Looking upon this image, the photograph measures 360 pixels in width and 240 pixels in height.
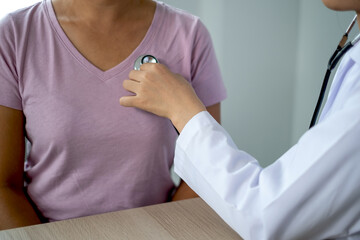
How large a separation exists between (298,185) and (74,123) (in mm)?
595

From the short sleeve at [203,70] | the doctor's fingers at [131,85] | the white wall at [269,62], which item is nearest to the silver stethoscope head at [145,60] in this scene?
the doctor's fingers at [131,85]

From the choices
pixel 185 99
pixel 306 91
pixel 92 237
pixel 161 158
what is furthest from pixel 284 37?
pixel 92 237

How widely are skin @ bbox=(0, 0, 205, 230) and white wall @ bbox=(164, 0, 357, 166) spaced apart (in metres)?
1.07

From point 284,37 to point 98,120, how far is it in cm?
157

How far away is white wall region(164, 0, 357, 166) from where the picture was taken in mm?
2334

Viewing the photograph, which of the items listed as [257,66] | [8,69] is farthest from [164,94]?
[257,66]

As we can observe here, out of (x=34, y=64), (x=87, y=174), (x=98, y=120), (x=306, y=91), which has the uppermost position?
(x=34, y=64)

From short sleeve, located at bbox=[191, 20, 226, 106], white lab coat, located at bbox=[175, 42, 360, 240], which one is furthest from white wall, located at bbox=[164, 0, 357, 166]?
white lab coat, located at bbox=[175, 42, 360, 240]

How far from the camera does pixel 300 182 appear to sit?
71cm

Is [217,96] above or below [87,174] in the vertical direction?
above

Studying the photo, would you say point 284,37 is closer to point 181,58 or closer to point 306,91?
point 306,91

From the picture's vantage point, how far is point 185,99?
0.92 m

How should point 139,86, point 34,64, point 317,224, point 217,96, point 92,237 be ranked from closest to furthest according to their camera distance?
point 317,224, point 92,237, point 139,86, point 34,64, point 217,96

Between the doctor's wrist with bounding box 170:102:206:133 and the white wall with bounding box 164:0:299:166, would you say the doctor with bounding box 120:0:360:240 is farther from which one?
the white wall with bounding box 164:0:299:166
